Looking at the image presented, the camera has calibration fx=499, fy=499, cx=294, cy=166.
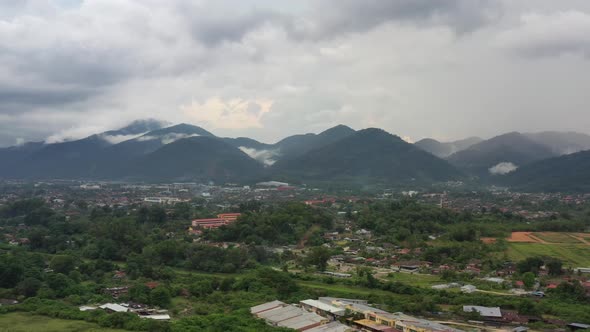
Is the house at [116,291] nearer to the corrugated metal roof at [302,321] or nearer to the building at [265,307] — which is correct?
the building at [265,307]

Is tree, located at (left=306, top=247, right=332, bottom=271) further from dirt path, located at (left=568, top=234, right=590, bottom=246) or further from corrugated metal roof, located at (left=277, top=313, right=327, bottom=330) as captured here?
dirt path, located at (left=568, top=234, right=590, bottom=246)

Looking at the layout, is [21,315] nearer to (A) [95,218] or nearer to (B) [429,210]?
(A) [95,218]

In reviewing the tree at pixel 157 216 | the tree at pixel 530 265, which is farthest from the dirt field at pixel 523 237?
the tree at pixel 157 216

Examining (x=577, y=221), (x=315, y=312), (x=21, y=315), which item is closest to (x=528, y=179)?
(x=577, y=221)

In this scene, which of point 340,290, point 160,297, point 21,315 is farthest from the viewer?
point 340,290

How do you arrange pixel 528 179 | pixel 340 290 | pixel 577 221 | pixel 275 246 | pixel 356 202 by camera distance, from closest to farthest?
pixel 340 290
pixel 275 246
pixel 577 221
pixel 356 202
pixel 528 179
